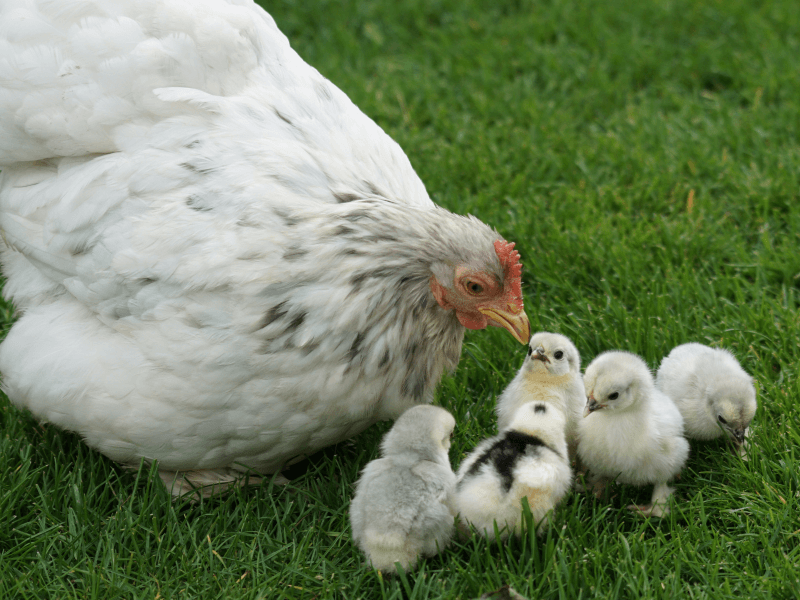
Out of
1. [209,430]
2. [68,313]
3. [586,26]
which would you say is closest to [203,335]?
[209,430]

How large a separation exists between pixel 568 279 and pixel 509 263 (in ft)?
4.65

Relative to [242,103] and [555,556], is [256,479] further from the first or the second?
[242,103]

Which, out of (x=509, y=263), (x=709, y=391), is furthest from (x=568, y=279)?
(x=509, y=263)

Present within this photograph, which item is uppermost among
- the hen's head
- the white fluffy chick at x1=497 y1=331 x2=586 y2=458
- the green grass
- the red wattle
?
the hen's head

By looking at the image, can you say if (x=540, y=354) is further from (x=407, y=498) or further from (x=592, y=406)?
(x=407, y=498)

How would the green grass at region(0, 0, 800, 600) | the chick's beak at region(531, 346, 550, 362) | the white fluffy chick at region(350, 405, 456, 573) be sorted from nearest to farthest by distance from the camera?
the white fluffy chick at region(350, 405, 456, 573), the green grass at region(0, 0, 800, 600), the chick's beak at region(531, 346, 550, 362)

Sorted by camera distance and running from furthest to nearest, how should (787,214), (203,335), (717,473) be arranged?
1. (787,214)
2. (717,473)
3. (203,335)

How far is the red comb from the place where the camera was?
9.07 ft

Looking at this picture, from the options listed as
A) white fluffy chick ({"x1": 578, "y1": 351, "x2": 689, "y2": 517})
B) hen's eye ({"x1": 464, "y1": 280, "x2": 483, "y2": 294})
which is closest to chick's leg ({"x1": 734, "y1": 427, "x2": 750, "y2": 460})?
white fluffy chick ({"x1": 578, "y1": 351, "x2": 689, "y2": 517})

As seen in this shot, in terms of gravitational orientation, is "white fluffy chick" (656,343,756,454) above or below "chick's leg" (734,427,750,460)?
above

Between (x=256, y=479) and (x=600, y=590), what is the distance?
1368mm

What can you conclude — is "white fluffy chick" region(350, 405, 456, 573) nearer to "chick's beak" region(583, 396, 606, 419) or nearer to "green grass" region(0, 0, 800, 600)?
"green grass" region(0, 0, 800, 600)

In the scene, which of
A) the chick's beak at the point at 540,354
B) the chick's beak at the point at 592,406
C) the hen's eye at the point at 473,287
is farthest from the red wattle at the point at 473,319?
the chick's beak at the point at 592,406

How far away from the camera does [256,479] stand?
126 inches
